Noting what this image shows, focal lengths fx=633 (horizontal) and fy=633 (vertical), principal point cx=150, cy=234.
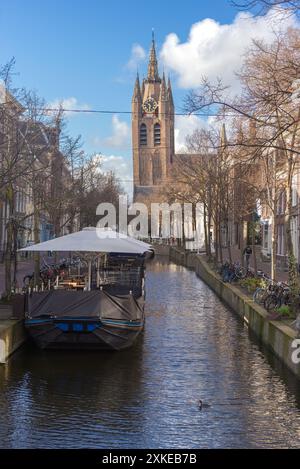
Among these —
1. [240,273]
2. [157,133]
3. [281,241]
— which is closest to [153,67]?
[157,133]

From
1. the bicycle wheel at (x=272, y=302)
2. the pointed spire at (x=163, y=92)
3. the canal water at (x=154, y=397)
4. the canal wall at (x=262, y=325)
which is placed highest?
the pointed spire at (x=163, y=92)

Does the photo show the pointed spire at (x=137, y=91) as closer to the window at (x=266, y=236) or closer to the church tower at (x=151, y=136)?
the church tower at (x=151, y=136)

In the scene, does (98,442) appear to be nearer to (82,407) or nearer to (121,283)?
(82,407)

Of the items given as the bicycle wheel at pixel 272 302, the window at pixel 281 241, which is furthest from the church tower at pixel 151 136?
the bicycle wheel at pixel 272 302

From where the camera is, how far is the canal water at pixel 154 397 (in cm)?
1032

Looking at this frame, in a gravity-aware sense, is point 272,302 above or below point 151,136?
below

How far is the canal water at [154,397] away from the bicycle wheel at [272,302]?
1.23m

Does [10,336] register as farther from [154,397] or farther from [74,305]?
[154,397]

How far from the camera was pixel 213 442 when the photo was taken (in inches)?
399

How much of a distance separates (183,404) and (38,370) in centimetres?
425

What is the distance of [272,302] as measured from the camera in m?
20.4

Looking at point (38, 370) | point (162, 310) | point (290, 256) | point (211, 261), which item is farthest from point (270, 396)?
point (211, 261)

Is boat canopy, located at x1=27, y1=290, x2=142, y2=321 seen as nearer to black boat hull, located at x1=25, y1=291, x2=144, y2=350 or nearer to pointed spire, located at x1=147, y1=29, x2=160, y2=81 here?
black boat hull, located at x1=25, y1=291, x2=144, y2=350

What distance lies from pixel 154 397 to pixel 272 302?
8533 millimetres
